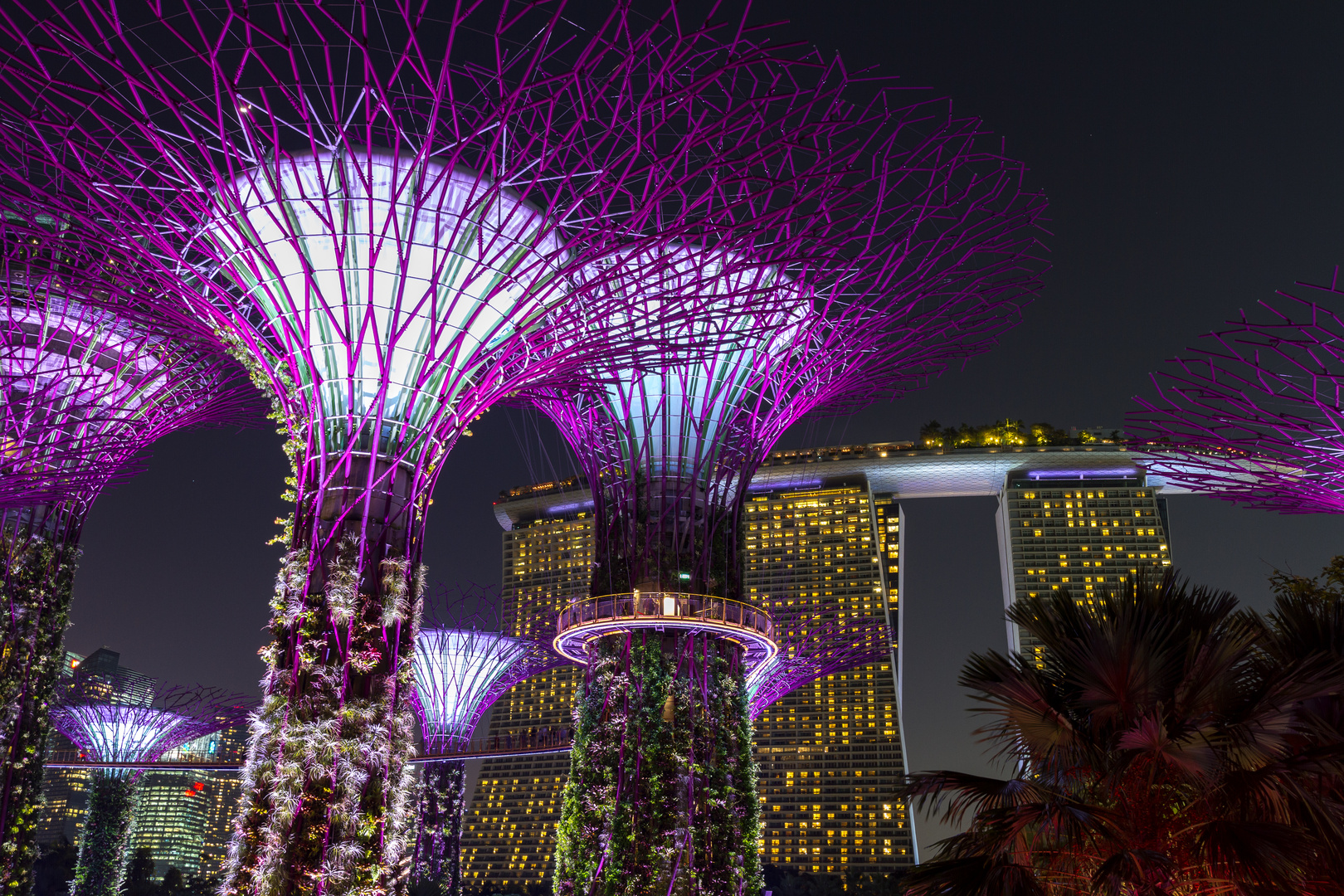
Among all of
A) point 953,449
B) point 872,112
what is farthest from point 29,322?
point 953,449

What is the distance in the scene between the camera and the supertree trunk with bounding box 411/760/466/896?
43156mm

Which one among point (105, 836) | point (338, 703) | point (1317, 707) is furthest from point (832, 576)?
point (1317, 707)

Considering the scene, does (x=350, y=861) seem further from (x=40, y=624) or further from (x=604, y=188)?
(x=40, y=624)

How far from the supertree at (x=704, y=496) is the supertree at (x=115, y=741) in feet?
86.6

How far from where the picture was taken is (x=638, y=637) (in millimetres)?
23938

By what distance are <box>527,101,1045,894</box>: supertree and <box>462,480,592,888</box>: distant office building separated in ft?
171

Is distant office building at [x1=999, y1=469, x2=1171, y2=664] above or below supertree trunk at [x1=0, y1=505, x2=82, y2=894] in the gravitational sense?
above

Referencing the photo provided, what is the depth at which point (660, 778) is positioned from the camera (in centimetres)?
2280

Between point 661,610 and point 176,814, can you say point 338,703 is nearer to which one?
point 661,610

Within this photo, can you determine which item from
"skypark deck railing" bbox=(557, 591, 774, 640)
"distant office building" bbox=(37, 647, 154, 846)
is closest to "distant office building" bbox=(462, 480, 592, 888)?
"distant office building" bbox=(37, 647, 154, 846)

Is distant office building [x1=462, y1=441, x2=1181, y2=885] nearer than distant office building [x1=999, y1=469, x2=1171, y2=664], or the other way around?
distant office building [x1=462, y1=441, x2=1181, y2=885]

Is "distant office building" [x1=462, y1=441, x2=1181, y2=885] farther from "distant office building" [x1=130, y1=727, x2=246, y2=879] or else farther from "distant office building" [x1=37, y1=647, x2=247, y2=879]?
"distant office building" [x1=130, y1=727, x2=246, y2=879]

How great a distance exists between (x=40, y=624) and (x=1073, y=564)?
249ft

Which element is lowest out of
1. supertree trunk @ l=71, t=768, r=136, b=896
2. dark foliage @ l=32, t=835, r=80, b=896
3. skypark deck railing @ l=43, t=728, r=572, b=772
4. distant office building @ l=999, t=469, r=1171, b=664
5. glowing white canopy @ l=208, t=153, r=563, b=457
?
dark foliage @ l=32, t=835, r=80, b=896
